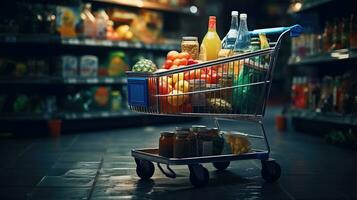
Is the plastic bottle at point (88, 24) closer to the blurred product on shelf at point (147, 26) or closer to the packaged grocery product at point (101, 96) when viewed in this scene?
the packaged grocery product at point (101, 96)

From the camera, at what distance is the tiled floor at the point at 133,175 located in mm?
3156

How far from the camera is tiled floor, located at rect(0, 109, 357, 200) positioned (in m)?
3.16

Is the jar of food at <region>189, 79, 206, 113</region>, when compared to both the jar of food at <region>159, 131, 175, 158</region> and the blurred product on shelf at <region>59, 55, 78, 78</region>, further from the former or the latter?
the blurred product on shelf at <region>59, 55, 78, 78</region>

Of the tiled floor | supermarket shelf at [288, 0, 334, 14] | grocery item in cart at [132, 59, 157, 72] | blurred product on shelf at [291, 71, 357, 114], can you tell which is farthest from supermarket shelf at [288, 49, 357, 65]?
grocery item in cart at [132, 59, 157, 72]

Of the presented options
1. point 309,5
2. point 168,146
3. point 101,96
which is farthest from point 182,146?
point 101,96

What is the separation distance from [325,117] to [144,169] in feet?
9.38

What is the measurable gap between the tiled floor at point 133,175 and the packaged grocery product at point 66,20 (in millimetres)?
1405

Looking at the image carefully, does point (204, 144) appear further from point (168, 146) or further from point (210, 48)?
point (210, 48)

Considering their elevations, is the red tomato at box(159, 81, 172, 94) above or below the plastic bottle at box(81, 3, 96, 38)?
below

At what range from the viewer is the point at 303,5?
654 cm

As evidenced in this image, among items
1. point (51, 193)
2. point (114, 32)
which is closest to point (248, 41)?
point (51, 193)

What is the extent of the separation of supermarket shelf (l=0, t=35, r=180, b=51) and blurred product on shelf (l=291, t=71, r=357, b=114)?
1.96 m

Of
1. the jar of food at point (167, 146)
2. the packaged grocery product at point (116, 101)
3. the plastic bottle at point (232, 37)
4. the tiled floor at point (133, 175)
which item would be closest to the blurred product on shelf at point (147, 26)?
the packaged grocery product at point (116, 101)

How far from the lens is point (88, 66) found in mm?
6820
